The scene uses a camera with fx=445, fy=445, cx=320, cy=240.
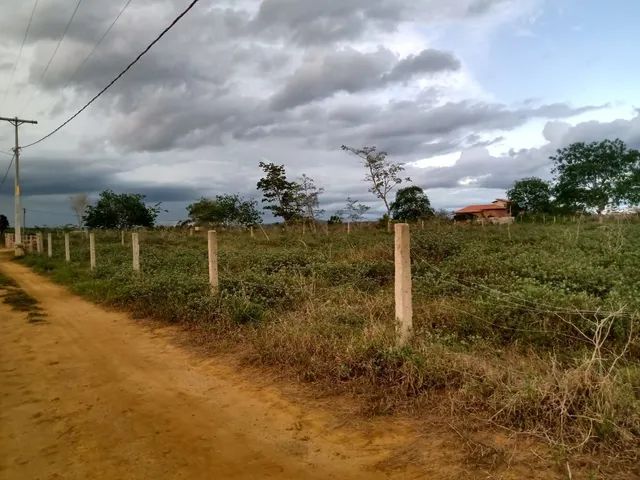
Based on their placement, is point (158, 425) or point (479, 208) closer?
point (158, 425)

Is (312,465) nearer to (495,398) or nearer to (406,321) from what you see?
(495,398)

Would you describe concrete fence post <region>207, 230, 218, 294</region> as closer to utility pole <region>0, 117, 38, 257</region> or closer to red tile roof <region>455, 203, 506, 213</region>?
utility pole <region>0, 117, 38, 257</region>

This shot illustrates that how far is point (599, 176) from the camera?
1788 inches

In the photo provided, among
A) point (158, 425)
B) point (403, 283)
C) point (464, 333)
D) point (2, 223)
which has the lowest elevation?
point (158, 425)

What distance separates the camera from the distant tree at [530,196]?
49678 millimetres

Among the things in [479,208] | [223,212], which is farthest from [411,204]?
[479,208]

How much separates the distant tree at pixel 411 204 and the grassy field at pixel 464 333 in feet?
93.6

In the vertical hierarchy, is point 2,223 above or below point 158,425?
above

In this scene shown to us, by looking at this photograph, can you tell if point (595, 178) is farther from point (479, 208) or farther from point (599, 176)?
point (479, 208)

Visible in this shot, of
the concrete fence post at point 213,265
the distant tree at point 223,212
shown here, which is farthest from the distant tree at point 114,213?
the concrete fence post at point 213,265

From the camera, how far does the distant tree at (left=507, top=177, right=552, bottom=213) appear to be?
4968 centimetres

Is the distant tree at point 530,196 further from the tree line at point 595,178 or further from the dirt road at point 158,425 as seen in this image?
the dirt road at point 158,425

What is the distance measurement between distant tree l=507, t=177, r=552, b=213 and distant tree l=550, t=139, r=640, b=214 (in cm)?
261

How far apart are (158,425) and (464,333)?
142 inches
